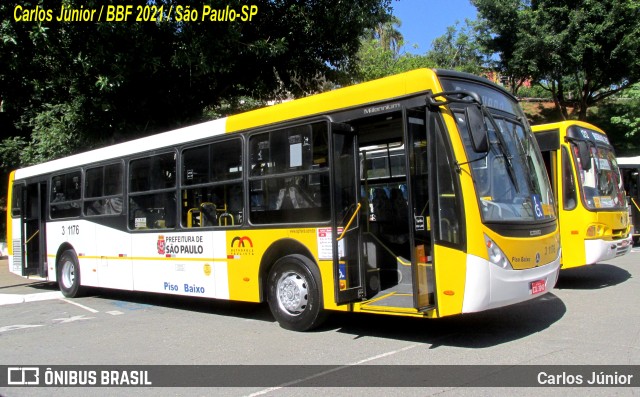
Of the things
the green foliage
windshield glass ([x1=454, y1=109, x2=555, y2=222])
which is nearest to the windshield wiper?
windshield glass ([x1=454, y1=109, x2=555, y2=222])

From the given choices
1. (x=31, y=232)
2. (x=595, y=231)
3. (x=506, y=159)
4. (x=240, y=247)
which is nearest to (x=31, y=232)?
(x=31, y=232)

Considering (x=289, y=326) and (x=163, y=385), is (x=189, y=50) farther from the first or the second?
(x=163, y=385)

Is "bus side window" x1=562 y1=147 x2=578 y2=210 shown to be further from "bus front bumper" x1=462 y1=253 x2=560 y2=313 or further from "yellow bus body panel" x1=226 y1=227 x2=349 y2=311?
"yellow bus body panel" x1=226 y1=227 x2=349 y2=311

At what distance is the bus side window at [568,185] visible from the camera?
9938 millimetres

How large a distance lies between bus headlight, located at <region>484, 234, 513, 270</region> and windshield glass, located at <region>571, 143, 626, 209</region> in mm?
4825

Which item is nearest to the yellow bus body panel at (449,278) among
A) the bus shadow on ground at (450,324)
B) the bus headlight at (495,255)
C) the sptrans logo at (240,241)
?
the bus headlight at (495,255)

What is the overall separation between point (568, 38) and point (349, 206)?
18.2 m

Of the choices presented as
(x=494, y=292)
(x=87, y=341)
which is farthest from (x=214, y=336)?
(x=494, y=292)

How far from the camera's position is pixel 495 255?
5.80m

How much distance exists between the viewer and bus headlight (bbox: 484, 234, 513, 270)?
18.9ft

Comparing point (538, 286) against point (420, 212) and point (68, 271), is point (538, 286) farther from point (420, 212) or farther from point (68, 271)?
point (68, 271)

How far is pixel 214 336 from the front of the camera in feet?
24.5

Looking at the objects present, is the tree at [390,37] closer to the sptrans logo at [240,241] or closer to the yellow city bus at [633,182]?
the yellow city bus at [633,182]

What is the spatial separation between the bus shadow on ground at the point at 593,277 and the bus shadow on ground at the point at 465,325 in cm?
204
